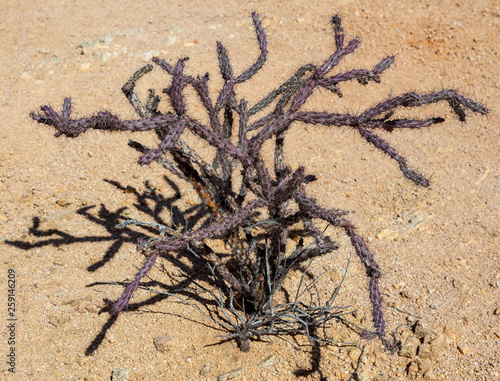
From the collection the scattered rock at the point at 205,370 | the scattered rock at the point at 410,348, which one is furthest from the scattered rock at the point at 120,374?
the scattered rock at the point at 410,348

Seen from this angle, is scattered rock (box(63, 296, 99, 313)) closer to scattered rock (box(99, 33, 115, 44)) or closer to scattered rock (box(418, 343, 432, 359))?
scattered rock (box(418, 343, 432, 359))

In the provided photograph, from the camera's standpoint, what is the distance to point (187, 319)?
3.69 m

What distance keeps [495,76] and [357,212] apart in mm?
3269

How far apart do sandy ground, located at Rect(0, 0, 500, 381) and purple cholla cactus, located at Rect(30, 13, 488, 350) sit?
355 millimetres

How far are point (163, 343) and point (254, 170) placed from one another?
1.37 meters

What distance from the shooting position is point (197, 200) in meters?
4.88

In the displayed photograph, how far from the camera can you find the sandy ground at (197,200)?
11.4ft

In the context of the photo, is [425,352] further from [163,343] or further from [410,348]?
[163,343]

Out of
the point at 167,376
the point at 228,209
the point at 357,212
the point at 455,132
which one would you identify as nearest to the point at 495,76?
the point at 455,132

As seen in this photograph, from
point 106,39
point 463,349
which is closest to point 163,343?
point 463,349

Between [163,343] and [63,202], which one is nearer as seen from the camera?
[163,343]

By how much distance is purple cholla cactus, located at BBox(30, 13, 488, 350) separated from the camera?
2.77 metres

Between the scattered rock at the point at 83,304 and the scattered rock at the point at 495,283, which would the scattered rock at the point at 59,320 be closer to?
the scattered rock at the point at 83,304

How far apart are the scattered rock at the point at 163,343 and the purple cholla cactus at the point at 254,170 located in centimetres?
38
